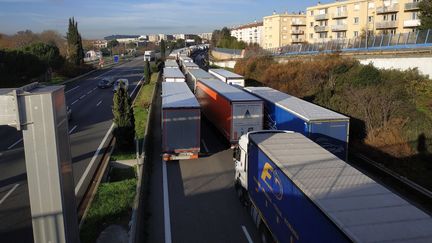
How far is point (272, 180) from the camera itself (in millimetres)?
8703

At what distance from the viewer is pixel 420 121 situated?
17.3 meters

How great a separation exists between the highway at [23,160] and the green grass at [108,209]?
125 centimetres

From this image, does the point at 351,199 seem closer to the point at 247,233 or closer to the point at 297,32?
the point at 247,233

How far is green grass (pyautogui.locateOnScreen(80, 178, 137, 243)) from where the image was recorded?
10.1m

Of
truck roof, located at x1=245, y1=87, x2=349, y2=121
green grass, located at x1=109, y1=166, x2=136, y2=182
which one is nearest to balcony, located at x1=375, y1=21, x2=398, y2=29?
truck roof, located at x1=245, y1=87, x2=349, y2=121

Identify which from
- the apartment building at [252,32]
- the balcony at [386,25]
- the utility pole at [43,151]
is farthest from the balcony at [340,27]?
the utility pole at [43,151]

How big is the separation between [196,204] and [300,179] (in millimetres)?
5982

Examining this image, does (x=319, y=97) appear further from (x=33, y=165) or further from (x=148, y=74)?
(x=148, y=74)

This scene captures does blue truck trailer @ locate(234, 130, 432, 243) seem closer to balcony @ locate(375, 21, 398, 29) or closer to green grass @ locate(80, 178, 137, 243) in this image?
green grass @ locate(80, 178, 137, 243)

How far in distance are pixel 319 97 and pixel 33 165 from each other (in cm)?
2214

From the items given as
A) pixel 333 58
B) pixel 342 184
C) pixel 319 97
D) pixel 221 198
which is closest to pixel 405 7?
pixel 333 58

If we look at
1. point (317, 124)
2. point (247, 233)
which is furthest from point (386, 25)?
point (247, 233)

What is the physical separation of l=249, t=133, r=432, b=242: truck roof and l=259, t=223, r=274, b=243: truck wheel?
205cm

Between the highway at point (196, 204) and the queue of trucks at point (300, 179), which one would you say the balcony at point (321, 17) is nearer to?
the queue of trucks at point (300, 179)
